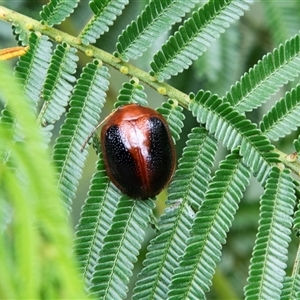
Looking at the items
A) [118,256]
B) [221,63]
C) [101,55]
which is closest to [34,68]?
[101,55]

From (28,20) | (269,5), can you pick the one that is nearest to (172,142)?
(28,20)

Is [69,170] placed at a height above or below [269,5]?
below

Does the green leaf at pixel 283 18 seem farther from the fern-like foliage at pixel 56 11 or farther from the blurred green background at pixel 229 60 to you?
the fern-like foliage at pixel 56 11

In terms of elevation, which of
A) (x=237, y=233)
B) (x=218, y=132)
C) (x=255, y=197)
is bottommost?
(x=237, y=233)

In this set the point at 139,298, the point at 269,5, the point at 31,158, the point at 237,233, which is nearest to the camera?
the point at 31,158

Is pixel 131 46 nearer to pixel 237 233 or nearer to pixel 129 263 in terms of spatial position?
pixel 129 263

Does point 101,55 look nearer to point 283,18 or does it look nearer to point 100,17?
point 100,17

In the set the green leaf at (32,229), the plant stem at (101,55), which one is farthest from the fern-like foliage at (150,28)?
the green leaf at (32,229)
